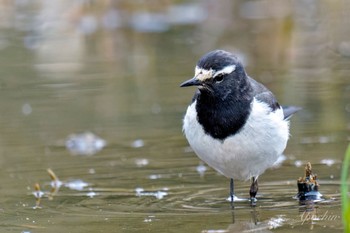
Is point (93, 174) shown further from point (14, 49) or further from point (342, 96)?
point (14, 49)

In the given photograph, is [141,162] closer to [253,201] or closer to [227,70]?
[253,201]

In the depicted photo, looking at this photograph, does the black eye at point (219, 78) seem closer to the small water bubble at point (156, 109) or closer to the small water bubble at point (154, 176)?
the small water bubble at point (154, 176)

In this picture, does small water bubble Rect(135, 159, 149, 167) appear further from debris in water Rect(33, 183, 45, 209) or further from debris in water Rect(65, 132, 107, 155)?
debris in water Rect(33, 183, 45, 209)

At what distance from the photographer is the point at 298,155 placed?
26.5 ft

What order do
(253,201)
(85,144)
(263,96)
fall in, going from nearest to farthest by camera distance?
(253,201)
(263,96)
(85,144)

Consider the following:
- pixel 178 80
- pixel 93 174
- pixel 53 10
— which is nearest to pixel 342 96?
pixel 178 80

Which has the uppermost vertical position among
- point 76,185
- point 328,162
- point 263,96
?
point 263,96

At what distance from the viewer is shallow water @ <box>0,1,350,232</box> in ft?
20.9

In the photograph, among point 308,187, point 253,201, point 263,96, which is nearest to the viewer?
point 308,187

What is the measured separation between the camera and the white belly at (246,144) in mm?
6500

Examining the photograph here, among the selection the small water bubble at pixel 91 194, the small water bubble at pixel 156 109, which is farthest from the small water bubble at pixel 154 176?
the small water bubble at pixel 156 109

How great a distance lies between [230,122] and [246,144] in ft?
0.60

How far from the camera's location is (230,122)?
6.52 meters

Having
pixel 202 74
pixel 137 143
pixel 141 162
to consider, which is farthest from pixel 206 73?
pixel 137 143
